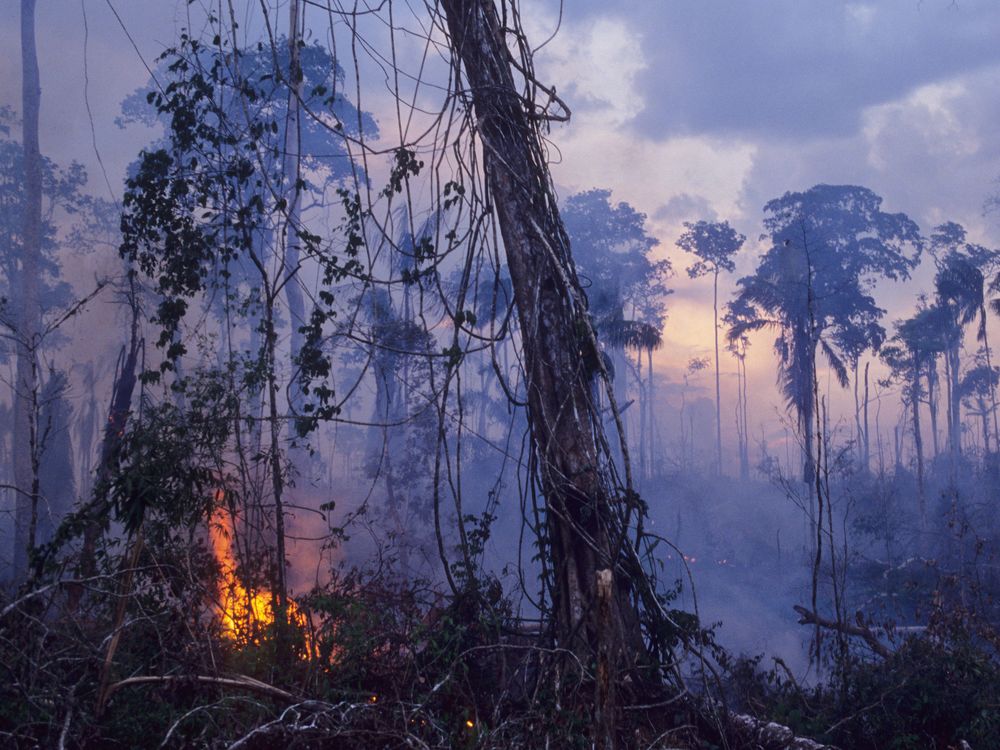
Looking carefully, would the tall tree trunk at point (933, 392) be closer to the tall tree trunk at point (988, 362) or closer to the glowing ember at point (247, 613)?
the tall tree trunk at point (988, 362)

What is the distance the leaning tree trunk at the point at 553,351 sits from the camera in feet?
15.3

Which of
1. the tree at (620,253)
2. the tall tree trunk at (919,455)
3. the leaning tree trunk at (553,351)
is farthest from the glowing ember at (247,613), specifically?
the tree at (620,253)

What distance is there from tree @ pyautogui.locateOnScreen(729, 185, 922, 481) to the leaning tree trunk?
2644 cm

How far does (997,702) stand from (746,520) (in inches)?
1218

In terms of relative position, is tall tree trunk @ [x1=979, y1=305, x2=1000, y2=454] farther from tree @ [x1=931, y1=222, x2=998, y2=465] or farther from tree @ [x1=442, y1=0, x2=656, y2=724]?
tree @ [x1=442, y1=0, x2=656, y2=724]

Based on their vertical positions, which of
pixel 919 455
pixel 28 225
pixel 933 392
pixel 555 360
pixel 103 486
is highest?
pixel 28 225

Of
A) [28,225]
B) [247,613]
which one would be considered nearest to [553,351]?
[247,613]

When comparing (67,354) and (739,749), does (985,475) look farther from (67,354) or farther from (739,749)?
(67,354)

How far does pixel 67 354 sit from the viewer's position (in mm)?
41812

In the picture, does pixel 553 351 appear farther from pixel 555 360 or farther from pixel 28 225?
pixel 28 225

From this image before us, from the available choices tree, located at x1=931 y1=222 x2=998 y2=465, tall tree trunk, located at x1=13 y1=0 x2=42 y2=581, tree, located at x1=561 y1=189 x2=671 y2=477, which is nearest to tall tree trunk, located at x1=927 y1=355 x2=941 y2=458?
tree, located at x1=931 y1=222 x2=998 y2=465

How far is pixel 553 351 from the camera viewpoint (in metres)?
5.00

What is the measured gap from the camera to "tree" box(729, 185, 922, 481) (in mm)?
30062

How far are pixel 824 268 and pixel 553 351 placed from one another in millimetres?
31547
